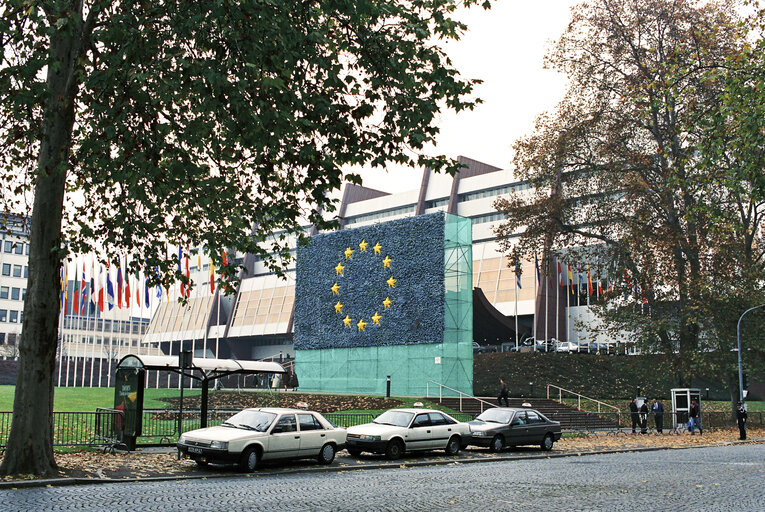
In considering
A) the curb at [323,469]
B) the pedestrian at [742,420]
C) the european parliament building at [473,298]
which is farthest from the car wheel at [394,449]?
the european parliament building at [473,298]

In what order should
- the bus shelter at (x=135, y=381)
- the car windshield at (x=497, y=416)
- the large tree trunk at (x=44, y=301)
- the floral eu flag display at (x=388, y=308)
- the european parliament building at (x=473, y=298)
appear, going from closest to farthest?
the large tree trunk at (x=44, y=301), the bus shelter at (x=135, y=381), the car windshield at (x=497, y=416), the floral eu flag display at (x=388, y=308), the european parliament building at (x=473, y=298)

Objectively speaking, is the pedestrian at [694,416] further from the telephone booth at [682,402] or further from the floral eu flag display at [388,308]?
the floral eu flag display at [388,308]

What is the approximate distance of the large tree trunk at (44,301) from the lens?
1451cm

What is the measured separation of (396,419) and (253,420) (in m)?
5.30

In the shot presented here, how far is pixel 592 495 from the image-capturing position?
42.8 ft

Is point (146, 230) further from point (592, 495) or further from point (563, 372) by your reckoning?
point (563, 372)

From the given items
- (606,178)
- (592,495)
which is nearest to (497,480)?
(592,495)

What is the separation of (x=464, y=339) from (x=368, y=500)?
105ft

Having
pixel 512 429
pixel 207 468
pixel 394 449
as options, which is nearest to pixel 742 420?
pixel 512 429

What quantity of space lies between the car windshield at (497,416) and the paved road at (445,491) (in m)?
5.99

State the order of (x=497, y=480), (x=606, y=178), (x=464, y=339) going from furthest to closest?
(x=464, y=339) < (x=606, y=178) < (x=497, y=480)

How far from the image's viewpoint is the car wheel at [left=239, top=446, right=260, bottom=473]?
54.5 ft

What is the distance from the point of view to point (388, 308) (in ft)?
154

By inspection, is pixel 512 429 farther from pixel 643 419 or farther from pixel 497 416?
pixel 643 419
